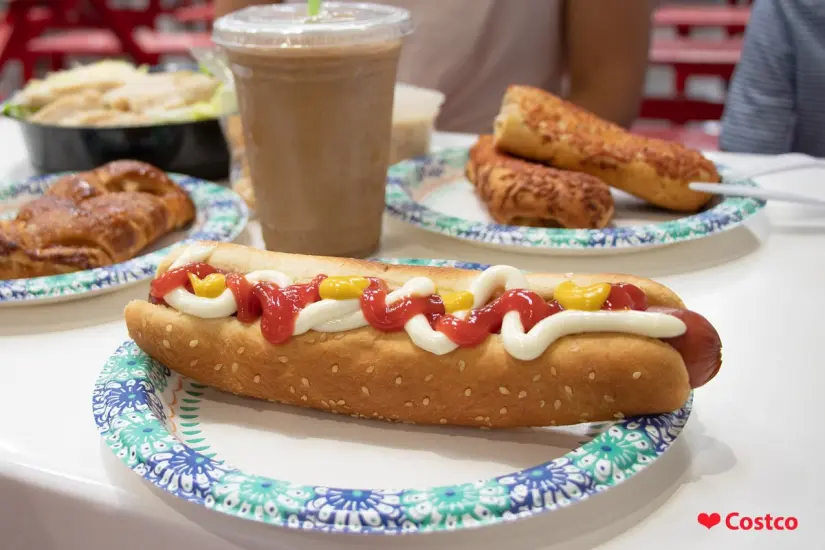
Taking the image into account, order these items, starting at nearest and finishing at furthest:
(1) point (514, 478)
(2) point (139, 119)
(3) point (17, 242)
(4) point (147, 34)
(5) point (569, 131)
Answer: (1) point (514, 478) < (3) point (17, 242) < (5) point (569, 131) < (2) point (139, 119) < (4) point (147, 34)

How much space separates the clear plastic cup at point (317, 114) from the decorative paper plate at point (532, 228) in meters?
0.17

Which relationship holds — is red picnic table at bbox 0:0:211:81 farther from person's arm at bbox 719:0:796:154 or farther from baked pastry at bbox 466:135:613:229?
baked pastry at bbox 466:135:613:229

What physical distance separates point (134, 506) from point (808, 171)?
1815mm

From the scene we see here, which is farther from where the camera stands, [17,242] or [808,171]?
[808,171]

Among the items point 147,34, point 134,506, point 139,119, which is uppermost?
point 139,119

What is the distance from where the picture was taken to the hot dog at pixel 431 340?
89 centimetres

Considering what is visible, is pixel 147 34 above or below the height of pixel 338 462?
below

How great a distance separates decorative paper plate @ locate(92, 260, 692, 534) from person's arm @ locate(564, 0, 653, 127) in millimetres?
2095

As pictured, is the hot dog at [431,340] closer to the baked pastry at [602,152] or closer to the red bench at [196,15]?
the baked pastry at [602,152]

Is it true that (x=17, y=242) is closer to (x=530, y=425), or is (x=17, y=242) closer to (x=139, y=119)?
(x=139, y=119)

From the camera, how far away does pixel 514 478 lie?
764mm

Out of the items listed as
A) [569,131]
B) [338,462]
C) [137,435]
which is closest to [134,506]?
[137,435]

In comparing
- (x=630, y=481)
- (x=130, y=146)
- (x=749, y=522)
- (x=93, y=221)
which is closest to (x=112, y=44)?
(x=130, y=146)

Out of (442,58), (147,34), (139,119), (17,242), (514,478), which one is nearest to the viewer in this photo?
(514,478)
